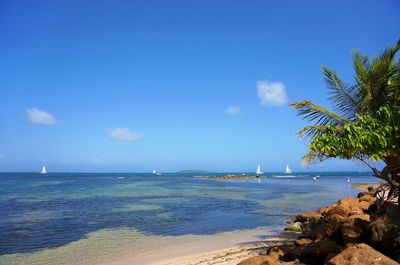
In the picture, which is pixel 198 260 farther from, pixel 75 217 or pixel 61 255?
pixel 75 217

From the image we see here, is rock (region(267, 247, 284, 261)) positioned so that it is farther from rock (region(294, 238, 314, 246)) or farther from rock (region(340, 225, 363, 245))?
rock (region(340, 225, 363, 245))

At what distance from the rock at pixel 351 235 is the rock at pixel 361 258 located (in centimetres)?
151

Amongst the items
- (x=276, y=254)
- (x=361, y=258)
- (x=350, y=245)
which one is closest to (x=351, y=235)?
(x=350, y=245)

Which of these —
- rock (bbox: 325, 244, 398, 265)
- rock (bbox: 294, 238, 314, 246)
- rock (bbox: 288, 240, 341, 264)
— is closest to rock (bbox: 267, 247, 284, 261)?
rock (bbox: 288, 240, 341, 264)

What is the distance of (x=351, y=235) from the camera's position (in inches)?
333

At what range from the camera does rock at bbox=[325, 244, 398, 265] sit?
Answer: 6406 millimetres

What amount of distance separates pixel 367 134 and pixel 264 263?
3.43m

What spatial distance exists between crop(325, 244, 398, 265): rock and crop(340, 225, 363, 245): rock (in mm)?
1510

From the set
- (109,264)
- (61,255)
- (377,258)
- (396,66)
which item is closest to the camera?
(377,258)

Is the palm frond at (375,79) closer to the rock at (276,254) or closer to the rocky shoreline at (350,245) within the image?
the rocky shoreline at (350,245)

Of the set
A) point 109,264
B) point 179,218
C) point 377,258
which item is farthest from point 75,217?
point 377,258

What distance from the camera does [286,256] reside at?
8.69 metres

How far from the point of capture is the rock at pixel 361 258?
21.0 ft

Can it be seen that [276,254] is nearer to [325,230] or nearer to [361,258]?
[325,230]
